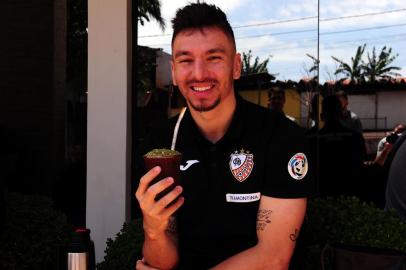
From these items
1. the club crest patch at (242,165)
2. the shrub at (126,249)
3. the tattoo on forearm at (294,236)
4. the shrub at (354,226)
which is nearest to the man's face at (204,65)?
the club crest patch at (242,165)

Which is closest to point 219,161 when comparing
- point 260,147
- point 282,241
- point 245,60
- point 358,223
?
point 260,147

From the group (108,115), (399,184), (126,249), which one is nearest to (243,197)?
(399,184)

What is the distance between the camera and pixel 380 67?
4.68 metres

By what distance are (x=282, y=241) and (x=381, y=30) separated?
10.9 ft

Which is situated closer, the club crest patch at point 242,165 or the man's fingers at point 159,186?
the man's fingers at point 159,186

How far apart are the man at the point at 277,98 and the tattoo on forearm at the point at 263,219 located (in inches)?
118

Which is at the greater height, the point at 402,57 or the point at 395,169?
the point at 402,57

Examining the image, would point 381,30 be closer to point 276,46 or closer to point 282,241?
point 276,46

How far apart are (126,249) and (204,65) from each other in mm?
1570

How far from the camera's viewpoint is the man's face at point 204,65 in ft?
6.84

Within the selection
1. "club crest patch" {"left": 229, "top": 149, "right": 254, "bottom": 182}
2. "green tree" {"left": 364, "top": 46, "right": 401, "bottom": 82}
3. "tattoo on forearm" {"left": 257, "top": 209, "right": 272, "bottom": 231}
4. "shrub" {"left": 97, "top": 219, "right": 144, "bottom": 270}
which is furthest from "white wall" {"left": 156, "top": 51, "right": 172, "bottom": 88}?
"tattoo on forearm" {"left": 257, "top": 209, "right": 272, "bottom": 231}

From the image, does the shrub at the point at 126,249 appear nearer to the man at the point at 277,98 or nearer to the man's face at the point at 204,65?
the man's face at the point at 204,65

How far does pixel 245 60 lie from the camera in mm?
4969

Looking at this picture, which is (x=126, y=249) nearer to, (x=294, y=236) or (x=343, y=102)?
(x=294, y=236)
